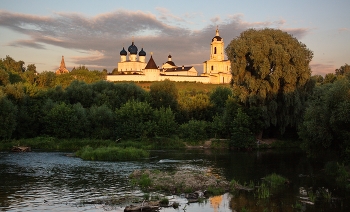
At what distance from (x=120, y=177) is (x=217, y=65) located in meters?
A: 116

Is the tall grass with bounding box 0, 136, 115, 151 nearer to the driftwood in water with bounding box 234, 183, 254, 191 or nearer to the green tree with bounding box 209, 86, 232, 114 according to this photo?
the green tree with bounding box 209, 86, 232, 114

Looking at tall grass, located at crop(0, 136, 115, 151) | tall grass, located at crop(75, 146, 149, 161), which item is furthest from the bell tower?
tall grass, located at crop(75, 146, 149, 161)

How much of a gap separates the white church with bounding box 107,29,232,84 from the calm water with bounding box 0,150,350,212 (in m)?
89.1

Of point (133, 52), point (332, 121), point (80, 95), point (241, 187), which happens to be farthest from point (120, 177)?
point (133, 52)

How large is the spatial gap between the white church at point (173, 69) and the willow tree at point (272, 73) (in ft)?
275

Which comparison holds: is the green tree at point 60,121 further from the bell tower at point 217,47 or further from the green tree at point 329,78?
the bell tower at point 217,47

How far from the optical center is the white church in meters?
128

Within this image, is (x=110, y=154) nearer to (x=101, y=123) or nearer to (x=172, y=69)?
(x=101, y=123)

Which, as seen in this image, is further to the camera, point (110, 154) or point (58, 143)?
point (58, 143)

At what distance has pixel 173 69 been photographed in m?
148

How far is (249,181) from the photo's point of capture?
23812 millimetres

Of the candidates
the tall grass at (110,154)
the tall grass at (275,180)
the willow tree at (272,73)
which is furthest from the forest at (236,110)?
the tall grass at (275,180)

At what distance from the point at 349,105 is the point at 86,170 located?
53.7 ft

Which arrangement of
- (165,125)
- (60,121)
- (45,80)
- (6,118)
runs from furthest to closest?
(45,80) → (165,125) → (60,121) → (6,118)
